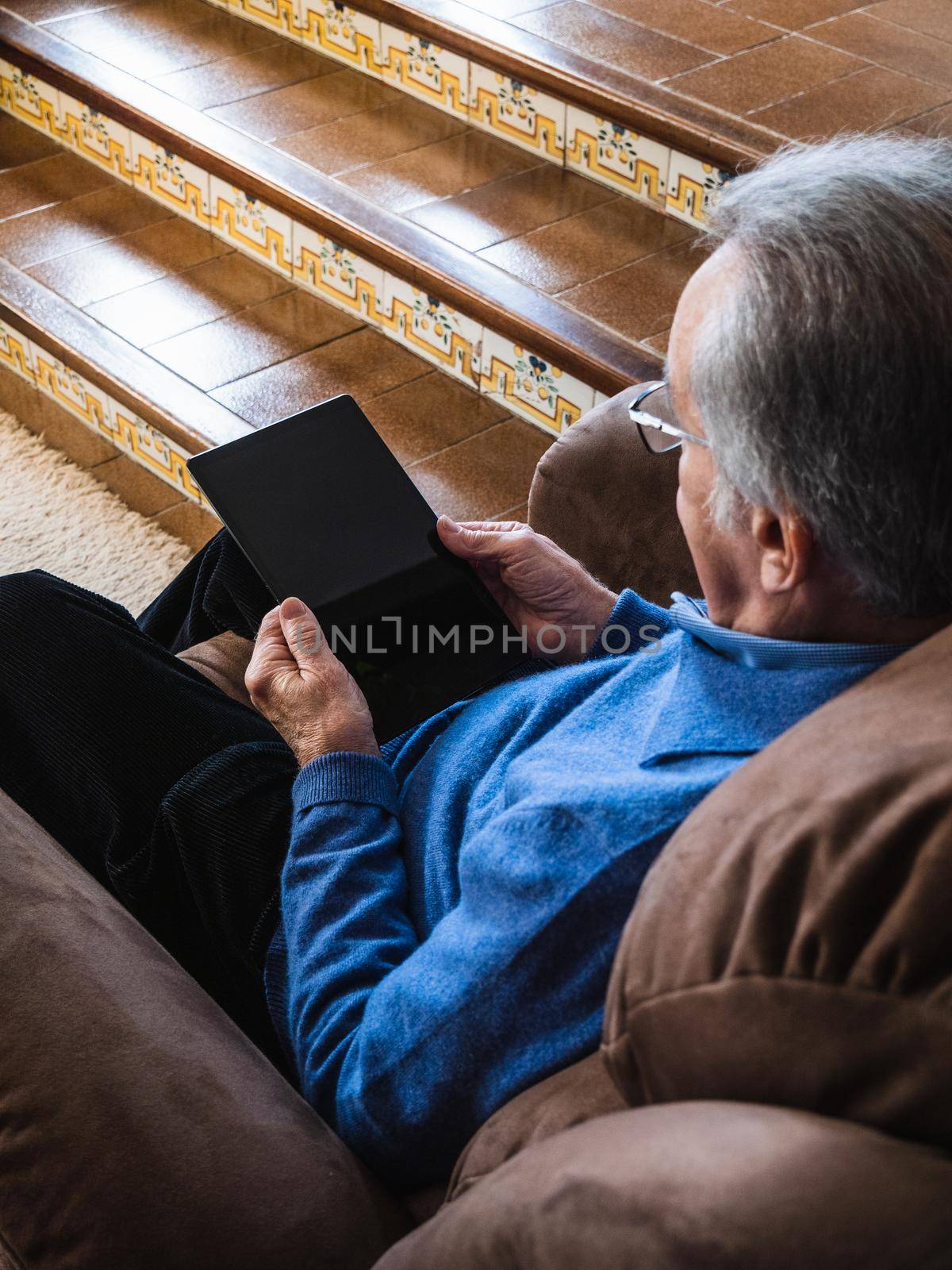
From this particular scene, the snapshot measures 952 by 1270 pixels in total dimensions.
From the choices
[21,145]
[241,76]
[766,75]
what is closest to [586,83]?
[766,75]

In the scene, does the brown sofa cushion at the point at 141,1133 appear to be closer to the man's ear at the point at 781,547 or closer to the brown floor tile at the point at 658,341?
the man's ear at the point at 781,547

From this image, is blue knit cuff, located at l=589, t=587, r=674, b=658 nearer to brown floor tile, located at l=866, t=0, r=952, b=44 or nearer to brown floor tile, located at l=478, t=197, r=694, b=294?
brown floor tile, located at l=478, t=197, r=694, b=294

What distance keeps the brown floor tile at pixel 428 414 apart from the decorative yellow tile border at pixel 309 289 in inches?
1.2

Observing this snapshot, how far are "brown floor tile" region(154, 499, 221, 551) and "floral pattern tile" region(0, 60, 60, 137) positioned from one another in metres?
1.25

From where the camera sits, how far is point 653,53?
2396mm

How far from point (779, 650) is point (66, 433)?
80.9 inches

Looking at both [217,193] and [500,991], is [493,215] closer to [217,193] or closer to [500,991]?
[217,193]

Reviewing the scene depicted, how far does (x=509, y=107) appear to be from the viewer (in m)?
2.48

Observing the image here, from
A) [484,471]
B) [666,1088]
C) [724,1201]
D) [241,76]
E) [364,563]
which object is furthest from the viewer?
[241,76]

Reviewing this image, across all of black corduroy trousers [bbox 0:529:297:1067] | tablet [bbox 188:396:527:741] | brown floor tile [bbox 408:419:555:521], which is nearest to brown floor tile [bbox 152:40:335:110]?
brown floor tile [bbox 408:419:555:521]

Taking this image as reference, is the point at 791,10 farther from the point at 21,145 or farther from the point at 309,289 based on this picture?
the point at 21,145

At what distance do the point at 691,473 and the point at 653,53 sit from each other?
6.01 ft

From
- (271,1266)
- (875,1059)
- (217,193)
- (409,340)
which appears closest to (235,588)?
(271,1266)

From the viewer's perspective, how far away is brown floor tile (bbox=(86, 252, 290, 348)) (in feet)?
7.86
